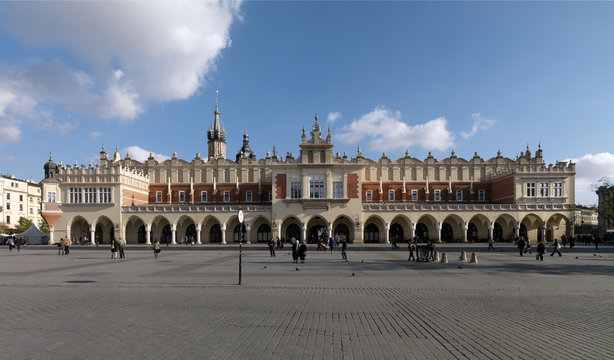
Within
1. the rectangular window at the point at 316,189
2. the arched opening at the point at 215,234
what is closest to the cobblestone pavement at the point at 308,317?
the rectangular window at the point at 316,189

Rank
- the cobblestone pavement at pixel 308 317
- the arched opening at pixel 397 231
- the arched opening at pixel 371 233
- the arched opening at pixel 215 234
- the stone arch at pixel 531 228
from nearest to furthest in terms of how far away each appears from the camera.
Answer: the cobblestone pavement at pixel 308 317 < the stone arch at pixel 531 228 < the arched opening at pixel 371 233 < the arched opening at pixel 397 231 < the arched opening at pixel 215 234

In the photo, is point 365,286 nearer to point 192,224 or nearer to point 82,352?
point 82,352

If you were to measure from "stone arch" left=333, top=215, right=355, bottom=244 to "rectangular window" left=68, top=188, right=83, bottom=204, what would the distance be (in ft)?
118

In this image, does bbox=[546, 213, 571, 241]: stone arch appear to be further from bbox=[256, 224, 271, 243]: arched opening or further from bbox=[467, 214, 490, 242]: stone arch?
bbox=[256, 224, 271, 243]: arched opening

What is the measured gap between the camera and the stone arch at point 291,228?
59312mm

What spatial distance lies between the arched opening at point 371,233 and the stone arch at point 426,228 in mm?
5854

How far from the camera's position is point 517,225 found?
5581 cm

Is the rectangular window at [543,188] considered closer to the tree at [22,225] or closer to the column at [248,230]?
the column at [248,230]

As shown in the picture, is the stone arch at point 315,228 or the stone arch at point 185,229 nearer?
the stone arch at point 315,228

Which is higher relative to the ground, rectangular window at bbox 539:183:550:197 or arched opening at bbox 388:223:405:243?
rectangular window at bbox 539:183:550:197


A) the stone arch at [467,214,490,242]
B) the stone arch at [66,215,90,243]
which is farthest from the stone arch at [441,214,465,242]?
the stone arch at [66,215,90,243]

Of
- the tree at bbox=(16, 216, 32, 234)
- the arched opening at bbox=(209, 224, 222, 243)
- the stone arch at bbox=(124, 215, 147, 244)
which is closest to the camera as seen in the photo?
the stone arch at bbox=(124, 215, 147, 244)

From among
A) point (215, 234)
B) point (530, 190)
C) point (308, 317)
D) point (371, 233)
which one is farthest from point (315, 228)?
point (308, 317)

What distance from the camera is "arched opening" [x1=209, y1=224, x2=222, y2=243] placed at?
6253 centimetres
